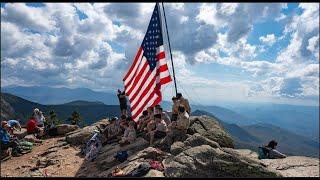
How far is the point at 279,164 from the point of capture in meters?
21.5

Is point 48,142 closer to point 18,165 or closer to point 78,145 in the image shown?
point 78,145

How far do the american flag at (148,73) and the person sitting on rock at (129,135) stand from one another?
4.25 ft

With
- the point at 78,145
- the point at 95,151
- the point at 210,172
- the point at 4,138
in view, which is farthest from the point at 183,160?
the point at 4,138

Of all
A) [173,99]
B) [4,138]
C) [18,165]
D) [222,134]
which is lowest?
[18,165]

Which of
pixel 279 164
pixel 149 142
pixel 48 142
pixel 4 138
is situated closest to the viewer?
pixel 279 164

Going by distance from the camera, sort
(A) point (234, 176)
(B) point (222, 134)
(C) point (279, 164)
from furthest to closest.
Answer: (B) point (222, 134) < (C) point (279, 164) < (A) point (234, 176)

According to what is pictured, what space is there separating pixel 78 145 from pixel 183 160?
1426cm

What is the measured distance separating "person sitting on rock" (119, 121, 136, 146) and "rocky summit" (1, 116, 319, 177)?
398mm

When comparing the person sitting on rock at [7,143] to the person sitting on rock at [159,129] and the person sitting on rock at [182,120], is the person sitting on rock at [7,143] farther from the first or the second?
the person sitting on rock at [182,120]

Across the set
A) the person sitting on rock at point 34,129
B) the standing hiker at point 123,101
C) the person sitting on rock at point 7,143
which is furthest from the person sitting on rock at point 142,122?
the person sitting on rock at point 34,129

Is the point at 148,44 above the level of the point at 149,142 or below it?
above

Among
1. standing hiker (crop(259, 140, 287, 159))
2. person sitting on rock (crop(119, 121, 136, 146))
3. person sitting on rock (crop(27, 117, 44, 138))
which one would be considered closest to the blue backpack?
person sitting on rock (crop(27, 117, 44, 138))

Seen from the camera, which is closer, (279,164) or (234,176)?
(234,176)

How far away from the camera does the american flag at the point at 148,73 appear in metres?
23.5
